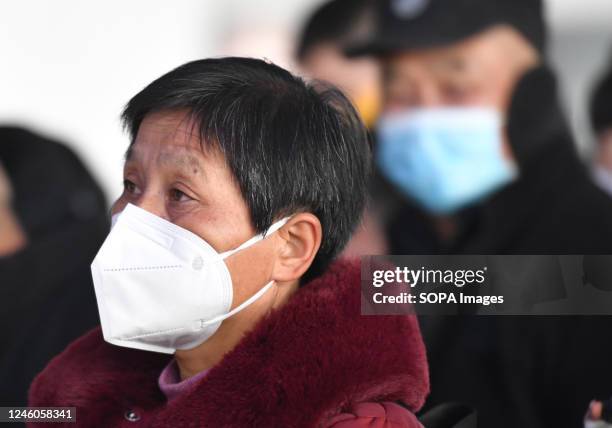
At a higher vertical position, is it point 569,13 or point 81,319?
point 569,13

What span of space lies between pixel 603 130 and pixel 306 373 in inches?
138

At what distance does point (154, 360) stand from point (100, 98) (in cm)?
613

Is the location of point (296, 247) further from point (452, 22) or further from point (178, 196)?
point (452, 22)

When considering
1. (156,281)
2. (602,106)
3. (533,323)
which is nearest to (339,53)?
(602,106)

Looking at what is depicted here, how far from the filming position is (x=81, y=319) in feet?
9.05

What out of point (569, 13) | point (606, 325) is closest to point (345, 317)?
point (606, 325)

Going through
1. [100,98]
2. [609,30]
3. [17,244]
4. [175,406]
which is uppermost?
[609,30]

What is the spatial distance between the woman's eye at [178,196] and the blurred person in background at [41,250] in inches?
33.7

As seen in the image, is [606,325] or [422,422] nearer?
[422,422]

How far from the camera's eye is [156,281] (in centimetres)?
179

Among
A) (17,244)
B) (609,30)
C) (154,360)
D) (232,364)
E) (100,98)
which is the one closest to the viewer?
(232,364)

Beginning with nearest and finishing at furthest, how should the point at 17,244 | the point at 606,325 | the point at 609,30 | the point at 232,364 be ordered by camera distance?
1. the point at 232,364
2. the point at 606,325
3. the point at 17,244
4. the point at 609,30

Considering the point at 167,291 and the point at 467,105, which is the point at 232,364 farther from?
the point at 467,105

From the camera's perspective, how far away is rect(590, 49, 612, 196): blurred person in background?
15.5ft
